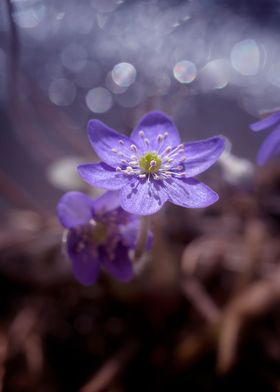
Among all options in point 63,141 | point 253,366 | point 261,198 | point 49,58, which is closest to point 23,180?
point 63,141

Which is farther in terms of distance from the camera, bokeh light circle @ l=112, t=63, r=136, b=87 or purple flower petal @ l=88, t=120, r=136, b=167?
bokeh light circle @ l=112, t=63, r=136, b=87

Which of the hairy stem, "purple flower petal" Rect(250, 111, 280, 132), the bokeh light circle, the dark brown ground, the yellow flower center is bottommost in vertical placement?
the dark brown ground

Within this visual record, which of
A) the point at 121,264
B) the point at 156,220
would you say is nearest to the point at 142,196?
the point at 121,264

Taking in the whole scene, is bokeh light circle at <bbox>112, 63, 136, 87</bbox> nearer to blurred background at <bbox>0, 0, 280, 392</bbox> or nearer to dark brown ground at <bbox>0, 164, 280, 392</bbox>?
blurred background at <bbox>0, 0, 280, 392</bbox>

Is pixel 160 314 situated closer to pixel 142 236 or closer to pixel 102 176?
pixel 142 236

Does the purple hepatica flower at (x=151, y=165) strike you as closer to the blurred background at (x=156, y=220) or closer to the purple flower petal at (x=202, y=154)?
the purple flower petal at (x=202, y=154)

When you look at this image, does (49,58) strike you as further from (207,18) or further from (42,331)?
(42,331)

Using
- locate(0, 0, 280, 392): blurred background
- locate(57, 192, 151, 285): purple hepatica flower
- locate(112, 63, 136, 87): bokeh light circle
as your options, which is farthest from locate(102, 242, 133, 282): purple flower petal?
locate(112, 63, 136, 87): bokeh light circle
